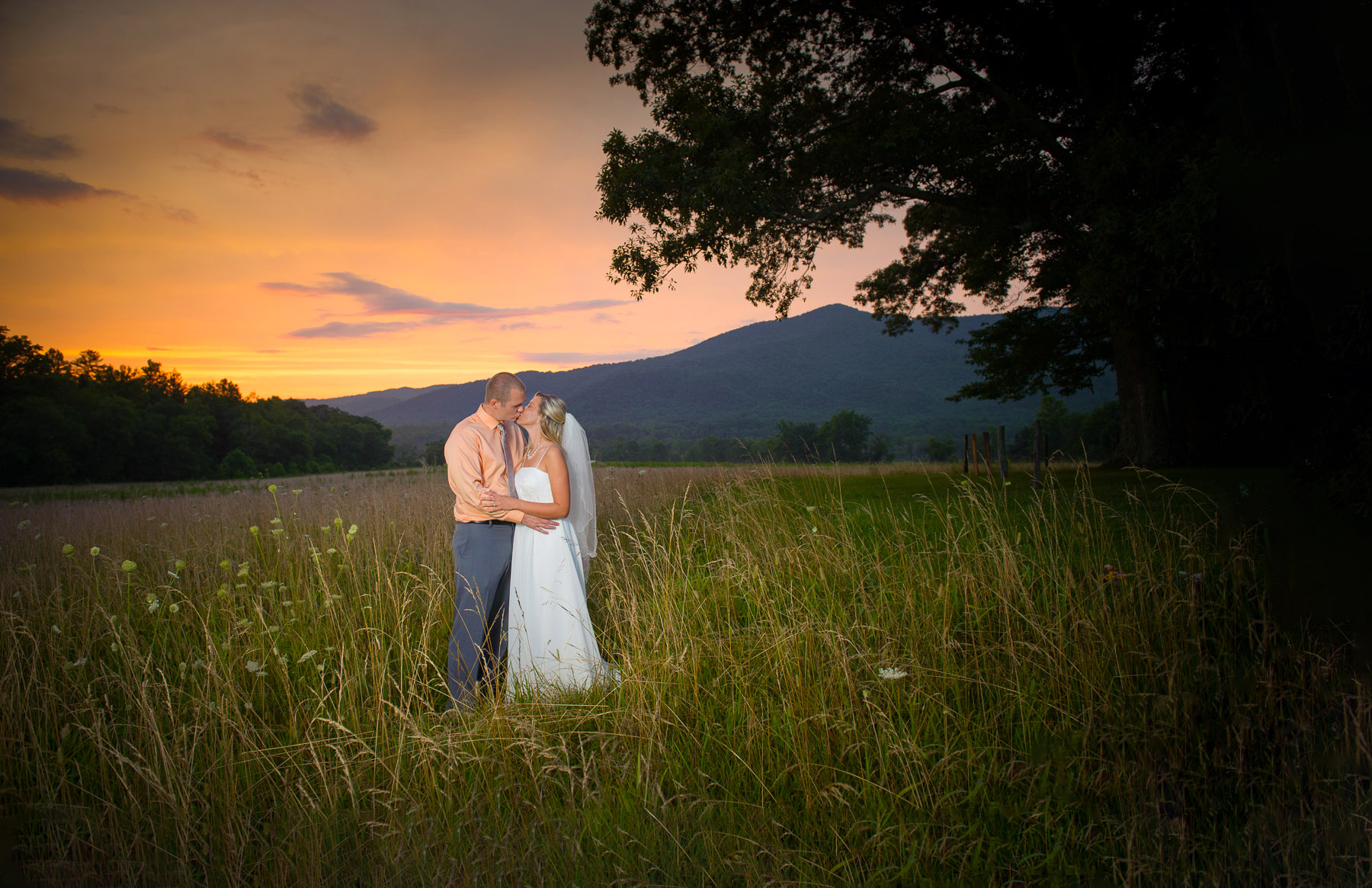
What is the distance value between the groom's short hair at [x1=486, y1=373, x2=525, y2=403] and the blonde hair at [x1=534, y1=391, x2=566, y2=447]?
9.6 inches

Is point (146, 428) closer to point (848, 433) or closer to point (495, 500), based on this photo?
point (495, 500)

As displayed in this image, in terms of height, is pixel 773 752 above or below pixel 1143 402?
below

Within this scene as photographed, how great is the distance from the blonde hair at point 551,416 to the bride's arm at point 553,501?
0.15 metres

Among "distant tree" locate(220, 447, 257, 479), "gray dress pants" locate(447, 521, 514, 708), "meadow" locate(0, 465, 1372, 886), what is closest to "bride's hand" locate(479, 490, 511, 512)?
"gray dress pants" locate(447, 521, 514, 708)

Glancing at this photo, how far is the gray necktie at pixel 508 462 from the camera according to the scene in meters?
4.62

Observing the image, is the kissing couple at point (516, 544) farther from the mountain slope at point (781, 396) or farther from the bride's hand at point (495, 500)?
the mountain slope at point (781, 396)

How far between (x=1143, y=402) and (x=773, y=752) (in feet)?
64.9

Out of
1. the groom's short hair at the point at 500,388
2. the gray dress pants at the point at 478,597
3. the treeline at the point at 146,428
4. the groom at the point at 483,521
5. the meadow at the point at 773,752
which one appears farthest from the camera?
the treeline at the point at 146,428

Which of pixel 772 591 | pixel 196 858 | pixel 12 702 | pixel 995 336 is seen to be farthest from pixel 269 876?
pixel 995 336

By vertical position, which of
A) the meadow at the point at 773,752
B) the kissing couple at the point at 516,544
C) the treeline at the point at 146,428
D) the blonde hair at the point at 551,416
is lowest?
the meadow at the point at 773,752

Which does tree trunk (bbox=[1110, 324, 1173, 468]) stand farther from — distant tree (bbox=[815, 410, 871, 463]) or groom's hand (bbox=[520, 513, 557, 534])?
distant tree (bbox=[815, 410, 871, 463])

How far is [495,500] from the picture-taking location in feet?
14.4

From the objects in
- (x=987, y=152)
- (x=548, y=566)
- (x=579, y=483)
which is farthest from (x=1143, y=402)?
(x=548, y=566)

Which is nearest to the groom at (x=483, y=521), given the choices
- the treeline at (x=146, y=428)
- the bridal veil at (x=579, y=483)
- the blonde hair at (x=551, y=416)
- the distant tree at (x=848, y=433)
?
the blonde hair at (x=551, y=416)
